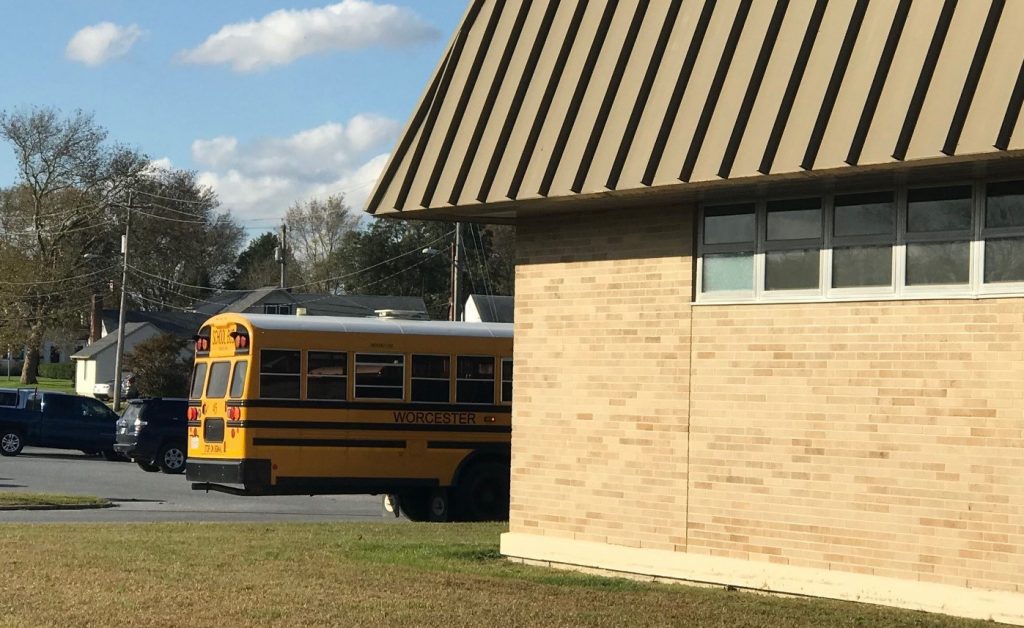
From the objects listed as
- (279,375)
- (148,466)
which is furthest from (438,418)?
(148,466)

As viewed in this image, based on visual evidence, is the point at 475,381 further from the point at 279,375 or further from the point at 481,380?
the point at 279,375

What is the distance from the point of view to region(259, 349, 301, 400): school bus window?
2091 cm

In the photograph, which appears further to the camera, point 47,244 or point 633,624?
point 47,244

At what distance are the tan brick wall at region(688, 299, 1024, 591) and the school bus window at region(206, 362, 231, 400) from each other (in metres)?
10.9

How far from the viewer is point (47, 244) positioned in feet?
251

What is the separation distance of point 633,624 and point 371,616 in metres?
1.81

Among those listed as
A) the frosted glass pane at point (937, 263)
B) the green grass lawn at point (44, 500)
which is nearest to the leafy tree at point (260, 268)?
the green grass lawn at point (44, 500)

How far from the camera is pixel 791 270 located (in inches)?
455

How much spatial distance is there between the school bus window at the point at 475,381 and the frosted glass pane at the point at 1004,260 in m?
12.6

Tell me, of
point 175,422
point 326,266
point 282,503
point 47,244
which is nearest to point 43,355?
point 326,266

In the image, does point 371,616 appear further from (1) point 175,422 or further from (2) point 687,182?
(1) point 175,422

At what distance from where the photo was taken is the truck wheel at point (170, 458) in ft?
111

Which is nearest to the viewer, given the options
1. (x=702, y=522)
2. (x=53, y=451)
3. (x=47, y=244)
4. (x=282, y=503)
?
(x=702, y=522)

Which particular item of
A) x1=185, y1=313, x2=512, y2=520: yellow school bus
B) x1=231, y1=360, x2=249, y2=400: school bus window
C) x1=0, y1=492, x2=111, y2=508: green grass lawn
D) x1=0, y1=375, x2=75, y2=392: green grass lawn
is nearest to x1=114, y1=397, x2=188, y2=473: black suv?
x1=0, y1=492, x2=111, y2=508: green grass lawn
